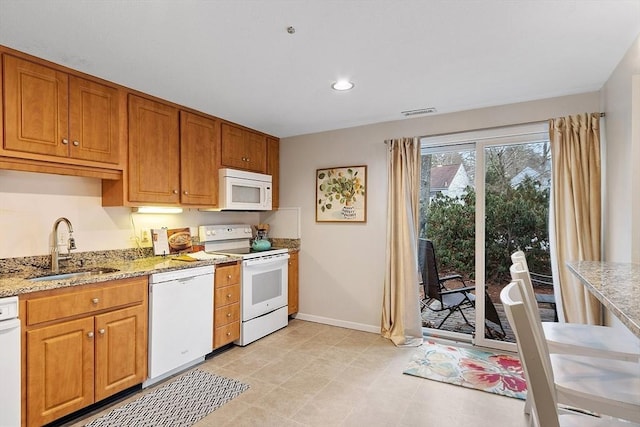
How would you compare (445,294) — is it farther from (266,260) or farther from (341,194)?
(266,260)

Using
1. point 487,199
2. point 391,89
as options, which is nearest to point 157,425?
point 391,89

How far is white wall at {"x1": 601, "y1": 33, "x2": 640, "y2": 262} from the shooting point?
1.96 m

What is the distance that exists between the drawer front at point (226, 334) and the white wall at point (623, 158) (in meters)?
3.07

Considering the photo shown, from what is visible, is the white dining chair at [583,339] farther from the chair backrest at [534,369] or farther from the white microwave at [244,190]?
the white microwave at [244,190]

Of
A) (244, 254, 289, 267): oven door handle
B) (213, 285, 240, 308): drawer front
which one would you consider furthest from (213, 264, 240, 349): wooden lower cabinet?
(244, 254, 289, 267): oven door handle

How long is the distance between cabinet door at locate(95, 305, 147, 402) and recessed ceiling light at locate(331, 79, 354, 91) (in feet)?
7.31

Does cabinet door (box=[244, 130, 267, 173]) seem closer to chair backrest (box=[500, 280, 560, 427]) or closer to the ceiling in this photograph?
the ceiling

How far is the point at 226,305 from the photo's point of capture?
10.4 feet

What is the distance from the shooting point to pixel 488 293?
3252mm

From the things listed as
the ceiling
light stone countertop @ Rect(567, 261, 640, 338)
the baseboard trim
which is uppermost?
the ceiling

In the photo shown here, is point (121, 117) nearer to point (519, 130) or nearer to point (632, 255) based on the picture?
point (519, 130)

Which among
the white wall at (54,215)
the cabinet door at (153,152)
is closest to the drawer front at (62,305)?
the white wall at (54,215)

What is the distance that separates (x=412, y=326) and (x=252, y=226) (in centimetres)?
226

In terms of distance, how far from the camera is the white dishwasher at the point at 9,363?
1721 mm
